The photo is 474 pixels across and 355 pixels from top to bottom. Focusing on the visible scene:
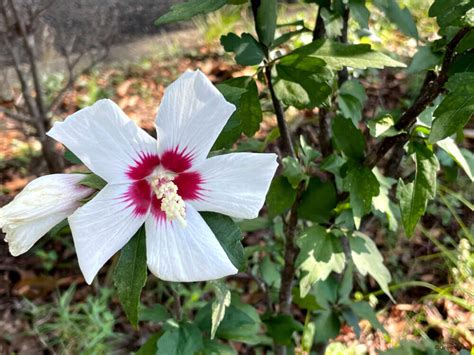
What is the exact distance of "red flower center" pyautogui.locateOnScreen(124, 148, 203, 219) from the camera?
85 cm

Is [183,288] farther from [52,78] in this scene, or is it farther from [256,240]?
[52,78]

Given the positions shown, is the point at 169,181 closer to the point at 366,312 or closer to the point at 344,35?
the point at 344,35

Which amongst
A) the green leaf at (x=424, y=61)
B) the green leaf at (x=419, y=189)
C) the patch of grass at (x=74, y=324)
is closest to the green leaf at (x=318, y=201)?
the green leaf at (x=419, y=189)

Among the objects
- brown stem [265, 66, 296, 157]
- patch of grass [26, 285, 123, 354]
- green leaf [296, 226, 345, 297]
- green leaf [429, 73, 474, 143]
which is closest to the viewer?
green leaf [429, 73, 474, 143]

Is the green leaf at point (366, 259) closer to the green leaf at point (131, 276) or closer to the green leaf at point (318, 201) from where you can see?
the green leaf at point (318, 201)

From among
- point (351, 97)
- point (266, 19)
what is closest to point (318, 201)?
point (351, 97)

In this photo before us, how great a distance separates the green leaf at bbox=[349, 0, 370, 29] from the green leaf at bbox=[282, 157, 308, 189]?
1.09 ft

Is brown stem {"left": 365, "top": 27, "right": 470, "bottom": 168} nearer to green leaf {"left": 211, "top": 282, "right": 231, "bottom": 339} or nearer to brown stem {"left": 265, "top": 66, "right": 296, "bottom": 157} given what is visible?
brown stem {"left": 265, "top": 66, "right": 296, "bottom": 157}

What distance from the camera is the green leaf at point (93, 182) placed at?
0.80 m

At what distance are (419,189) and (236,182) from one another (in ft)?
1.38

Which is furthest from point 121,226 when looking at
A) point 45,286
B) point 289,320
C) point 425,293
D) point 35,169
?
point 35,169

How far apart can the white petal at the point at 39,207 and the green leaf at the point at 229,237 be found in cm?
21

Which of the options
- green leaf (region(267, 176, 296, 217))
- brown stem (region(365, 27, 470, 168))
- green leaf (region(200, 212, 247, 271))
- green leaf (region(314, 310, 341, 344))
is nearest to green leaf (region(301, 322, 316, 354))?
green leaf (region(314, 310, 341, 344))

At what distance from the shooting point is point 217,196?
853 millimetres
